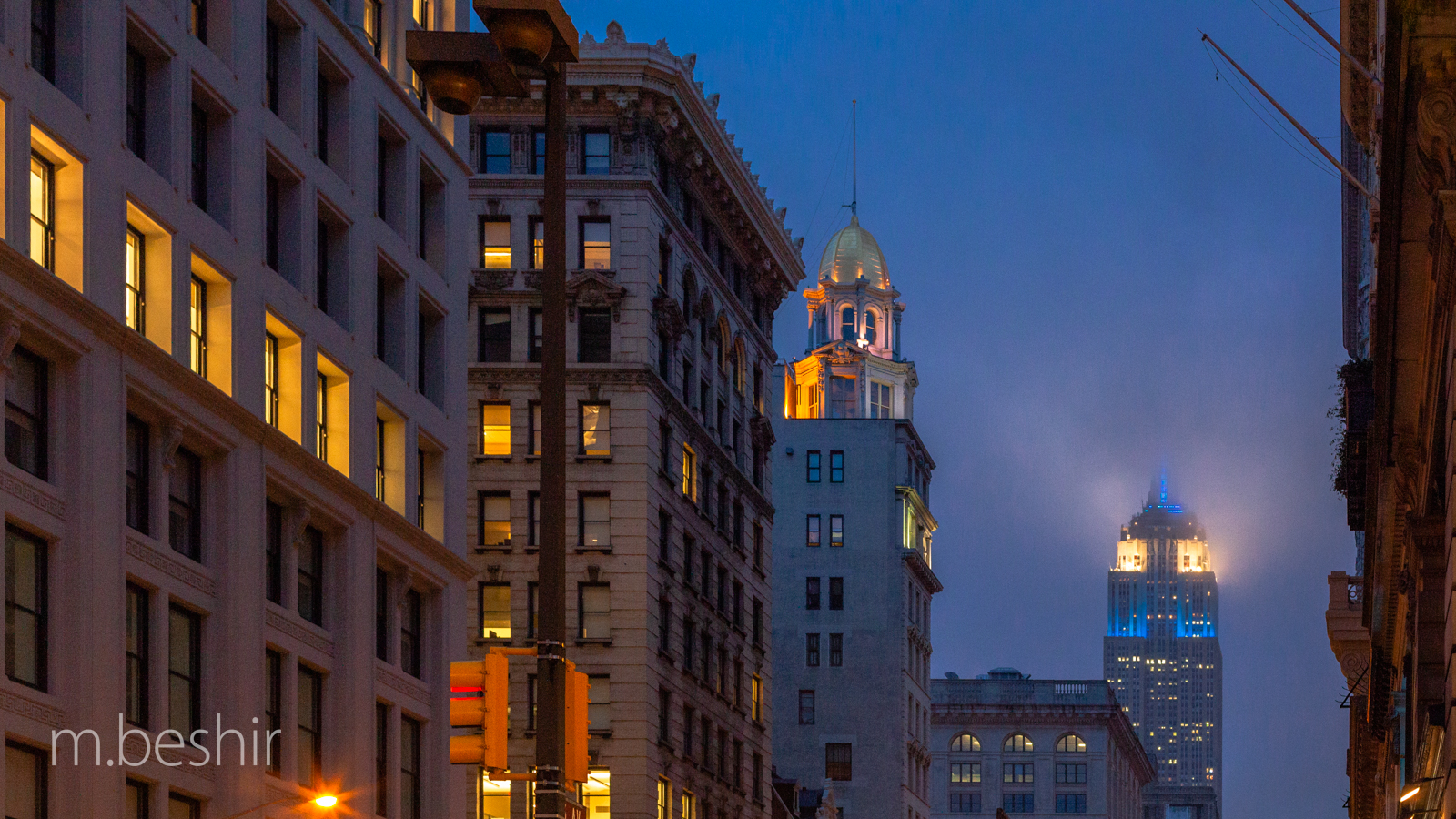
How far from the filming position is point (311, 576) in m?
48.6

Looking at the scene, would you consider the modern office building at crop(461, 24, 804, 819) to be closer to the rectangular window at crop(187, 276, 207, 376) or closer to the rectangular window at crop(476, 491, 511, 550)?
the rectangular window at crop(476, 491, 511, 550)

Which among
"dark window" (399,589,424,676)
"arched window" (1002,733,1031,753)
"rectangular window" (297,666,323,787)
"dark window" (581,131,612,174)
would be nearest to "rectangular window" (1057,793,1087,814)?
"arched window" (1002,733,1031,753)

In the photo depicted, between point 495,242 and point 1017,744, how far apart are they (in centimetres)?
11639

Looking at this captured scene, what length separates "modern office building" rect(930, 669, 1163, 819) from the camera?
187 meters

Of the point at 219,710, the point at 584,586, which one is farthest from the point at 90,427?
the point at 584,586

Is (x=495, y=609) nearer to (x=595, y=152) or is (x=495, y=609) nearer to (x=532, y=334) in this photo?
(x=532, y=334)

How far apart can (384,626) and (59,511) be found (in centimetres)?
1603

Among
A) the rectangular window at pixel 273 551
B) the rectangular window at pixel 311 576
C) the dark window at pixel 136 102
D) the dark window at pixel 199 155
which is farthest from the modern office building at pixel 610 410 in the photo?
the dark window at pixel 136 102

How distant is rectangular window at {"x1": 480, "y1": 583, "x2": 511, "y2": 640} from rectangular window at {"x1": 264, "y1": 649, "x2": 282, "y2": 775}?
33.8m

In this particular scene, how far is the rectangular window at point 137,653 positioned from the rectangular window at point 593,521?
4091 cm

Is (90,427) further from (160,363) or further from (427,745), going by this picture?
(427,745)

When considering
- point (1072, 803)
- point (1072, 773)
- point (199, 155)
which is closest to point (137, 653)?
point (199, 155)

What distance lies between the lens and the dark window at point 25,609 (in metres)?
35.6

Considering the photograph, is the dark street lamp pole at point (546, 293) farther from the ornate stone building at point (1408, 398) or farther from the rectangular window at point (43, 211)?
the rectangular window at point (43, 211)
